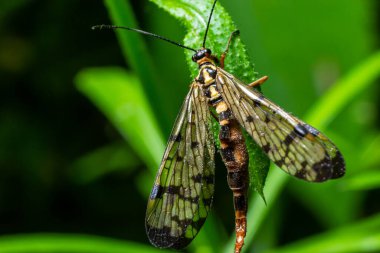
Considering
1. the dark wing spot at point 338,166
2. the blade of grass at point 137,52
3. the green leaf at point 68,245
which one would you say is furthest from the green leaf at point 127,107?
the dark wing spot at point 338,166

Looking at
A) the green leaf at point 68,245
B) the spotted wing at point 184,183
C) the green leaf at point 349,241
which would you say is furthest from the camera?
the green leaf at point 68,245

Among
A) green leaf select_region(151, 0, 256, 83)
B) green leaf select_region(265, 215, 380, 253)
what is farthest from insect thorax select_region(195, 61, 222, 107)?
green leaf select_region(265, 215, 380, 253)

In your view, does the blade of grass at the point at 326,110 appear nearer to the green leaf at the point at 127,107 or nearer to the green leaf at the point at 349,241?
the green leaf at the point at 349,241

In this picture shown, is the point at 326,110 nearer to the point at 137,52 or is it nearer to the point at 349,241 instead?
the point at 349,241

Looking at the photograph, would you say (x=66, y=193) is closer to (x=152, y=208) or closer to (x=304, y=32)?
(x=304, y=32)

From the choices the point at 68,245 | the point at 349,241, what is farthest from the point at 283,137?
the point at 68,245

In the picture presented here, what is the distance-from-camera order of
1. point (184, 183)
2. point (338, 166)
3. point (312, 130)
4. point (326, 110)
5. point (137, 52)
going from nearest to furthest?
point (338, 166) < point (312, 130) < point (137, 52) < point (184, 183) < point (326, 110)

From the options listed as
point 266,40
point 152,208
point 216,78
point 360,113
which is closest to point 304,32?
Result: point 266,40
